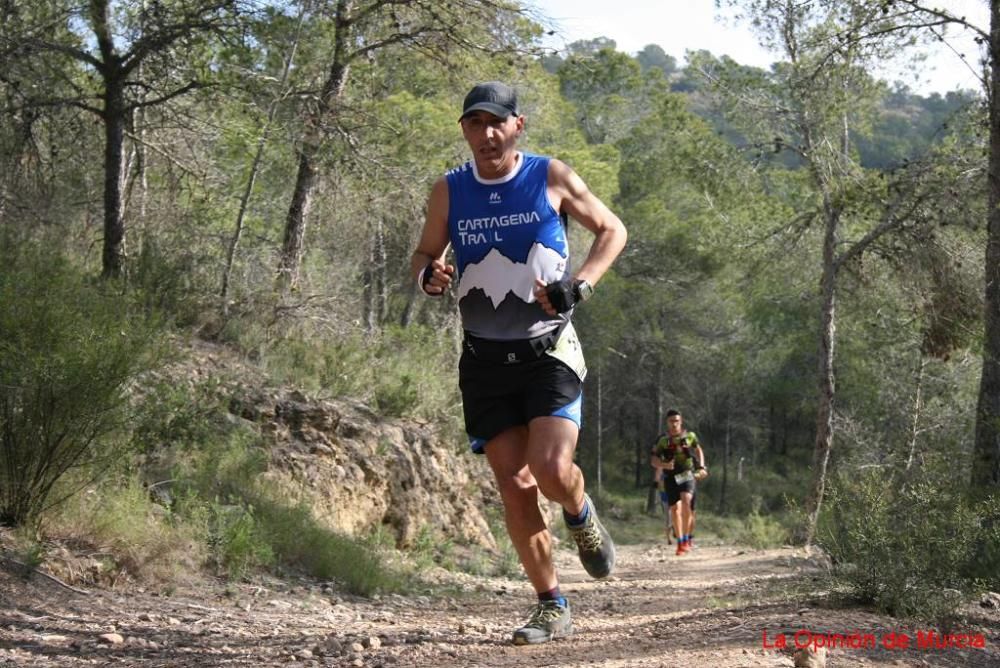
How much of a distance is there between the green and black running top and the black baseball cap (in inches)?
355

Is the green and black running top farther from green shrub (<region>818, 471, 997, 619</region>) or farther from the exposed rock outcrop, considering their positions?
green shrub (<region>818, 471, 997, 619</region>)

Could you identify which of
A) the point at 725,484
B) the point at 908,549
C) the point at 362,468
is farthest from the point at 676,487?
the point at 725,484

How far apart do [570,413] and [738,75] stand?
1407 cm

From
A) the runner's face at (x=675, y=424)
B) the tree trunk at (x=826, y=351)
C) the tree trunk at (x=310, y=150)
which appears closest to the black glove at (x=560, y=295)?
the tree trunk at (x=310, y=150)

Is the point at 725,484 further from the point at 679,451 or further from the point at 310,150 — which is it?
the point at 310,150

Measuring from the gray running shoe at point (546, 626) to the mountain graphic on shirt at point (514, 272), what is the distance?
4.57 ft

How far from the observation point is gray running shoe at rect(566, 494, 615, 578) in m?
4.83

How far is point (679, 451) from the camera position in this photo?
1318cm

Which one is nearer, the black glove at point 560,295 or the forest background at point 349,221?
the black glove at point 560,295

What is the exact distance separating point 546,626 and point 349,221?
9694 millimetres

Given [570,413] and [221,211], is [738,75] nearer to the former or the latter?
[221,211]

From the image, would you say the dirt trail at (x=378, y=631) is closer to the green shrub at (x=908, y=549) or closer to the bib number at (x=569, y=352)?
the green shrub at (x=908, y=549)

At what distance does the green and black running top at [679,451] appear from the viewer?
13089mm

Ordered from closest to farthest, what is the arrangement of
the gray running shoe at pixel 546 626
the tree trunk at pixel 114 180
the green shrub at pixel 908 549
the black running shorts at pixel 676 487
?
the gray running shoe at pixel 546 626 < the green shrub at pixel 908 549 < the tree trunk at pixel 114 180 < the black running shorts at pixel 676 487
